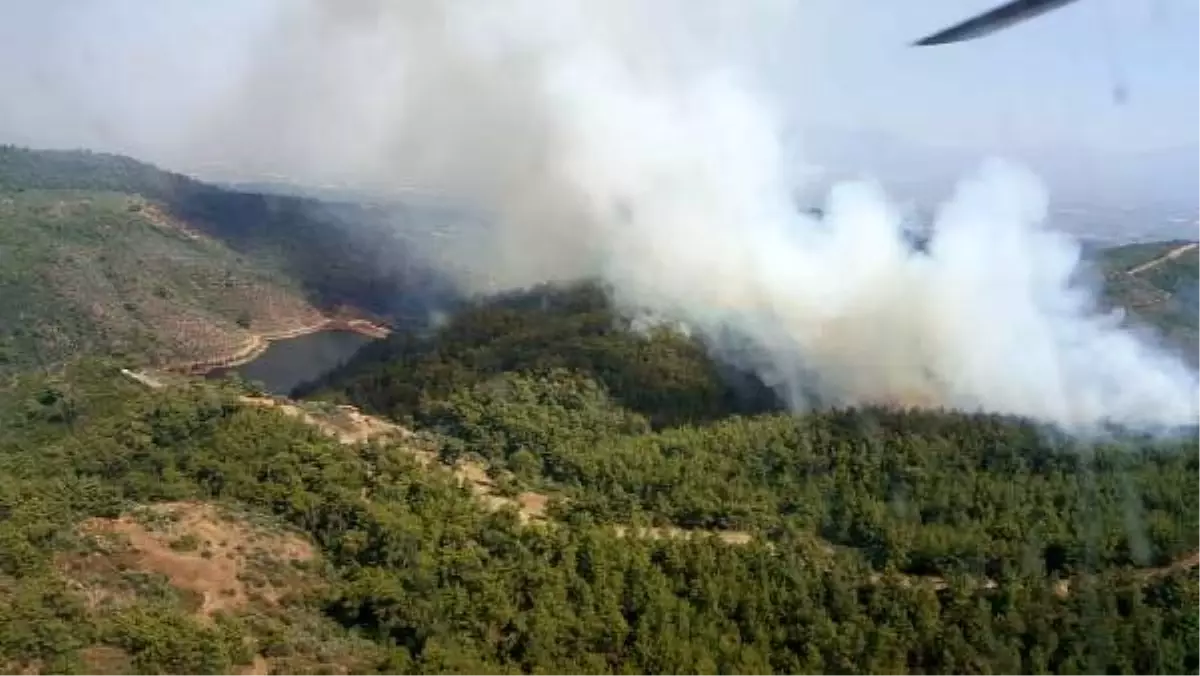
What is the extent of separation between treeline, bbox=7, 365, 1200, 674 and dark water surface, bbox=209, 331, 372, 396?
2366 cm

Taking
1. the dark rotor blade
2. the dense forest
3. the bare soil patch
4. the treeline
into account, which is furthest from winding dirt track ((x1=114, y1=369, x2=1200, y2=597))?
the dark rotor blade

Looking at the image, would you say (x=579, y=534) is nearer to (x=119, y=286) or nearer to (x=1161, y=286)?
(x=1161, y=286)

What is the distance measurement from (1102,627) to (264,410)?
19437 mm

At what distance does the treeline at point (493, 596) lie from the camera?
17047 mm

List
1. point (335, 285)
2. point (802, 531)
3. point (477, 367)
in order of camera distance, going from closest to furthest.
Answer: point (802, 531), point (477, 367), point (335, 285)

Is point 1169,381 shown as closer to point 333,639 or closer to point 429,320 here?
point 333,639

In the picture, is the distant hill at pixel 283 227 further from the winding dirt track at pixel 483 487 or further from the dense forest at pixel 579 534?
the winding dirt track at pixel 483 487

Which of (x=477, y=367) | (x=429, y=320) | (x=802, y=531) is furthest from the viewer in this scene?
(x=429, y=320)

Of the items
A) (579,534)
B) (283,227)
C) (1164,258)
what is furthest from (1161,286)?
(283,227)

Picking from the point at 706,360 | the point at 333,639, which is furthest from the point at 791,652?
the point at 706,360

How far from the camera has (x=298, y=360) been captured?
58000 mm

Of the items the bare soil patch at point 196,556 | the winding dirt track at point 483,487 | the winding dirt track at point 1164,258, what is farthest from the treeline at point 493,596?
the winding dirt track at point 1164,258

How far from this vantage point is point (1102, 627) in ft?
65.3

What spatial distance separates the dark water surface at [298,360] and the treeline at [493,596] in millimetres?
23661
